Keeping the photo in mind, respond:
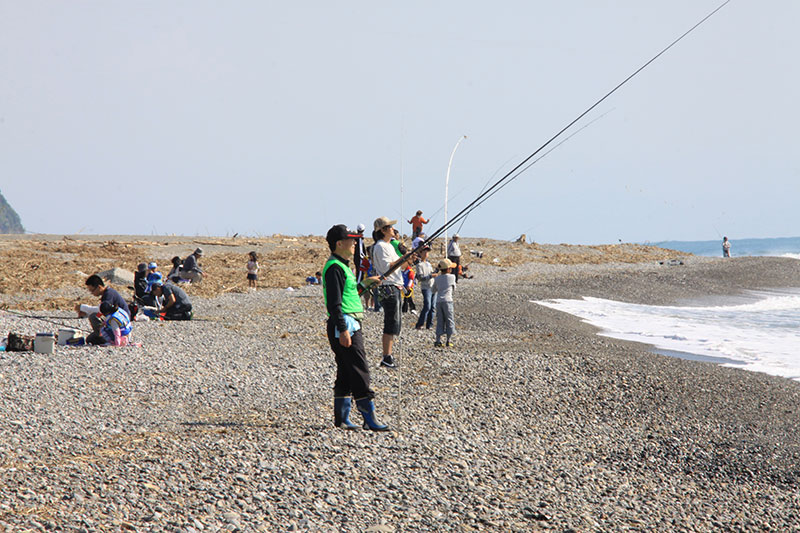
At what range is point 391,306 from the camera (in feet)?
31.8

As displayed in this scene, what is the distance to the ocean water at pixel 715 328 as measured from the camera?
1469 centimetres

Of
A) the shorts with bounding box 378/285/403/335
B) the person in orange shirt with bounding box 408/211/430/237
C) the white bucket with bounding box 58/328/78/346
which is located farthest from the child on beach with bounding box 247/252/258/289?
the shorts with bounding box 378/285/403/335

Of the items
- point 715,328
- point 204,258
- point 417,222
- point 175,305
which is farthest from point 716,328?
point 204,258

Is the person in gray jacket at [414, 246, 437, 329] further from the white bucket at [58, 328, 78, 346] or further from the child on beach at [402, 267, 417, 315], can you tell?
the white bucket at [58, 328, 78, 346]

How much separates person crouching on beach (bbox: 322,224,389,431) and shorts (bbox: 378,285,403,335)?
2566 millimetres

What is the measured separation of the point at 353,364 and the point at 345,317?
1.53 feet

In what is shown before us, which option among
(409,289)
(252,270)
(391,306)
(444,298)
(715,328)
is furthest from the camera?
(252,270)

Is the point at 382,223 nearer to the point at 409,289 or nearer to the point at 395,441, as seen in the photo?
the point at 395,441

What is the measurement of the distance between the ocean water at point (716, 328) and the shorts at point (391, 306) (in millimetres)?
7316

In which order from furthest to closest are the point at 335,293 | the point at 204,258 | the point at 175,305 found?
the point at 204,258 < the point at 175,305 < the point at 335,293

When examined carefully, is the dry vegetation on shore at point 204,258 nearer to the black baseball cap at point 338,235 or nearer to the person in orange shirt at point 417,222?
the person in orange shirt at point 417,222

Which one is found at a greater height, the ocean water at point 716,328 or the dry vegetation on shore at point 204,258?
the dry vegetation on shore at point 204,258

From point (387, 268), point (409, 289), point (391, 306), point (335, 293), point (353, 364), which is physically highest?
point (387, 268)

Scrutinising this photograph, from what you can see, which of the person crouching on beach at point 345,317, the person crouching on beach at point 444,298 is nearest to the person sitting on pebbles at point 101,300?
the person crouching on beach at point 444,298
